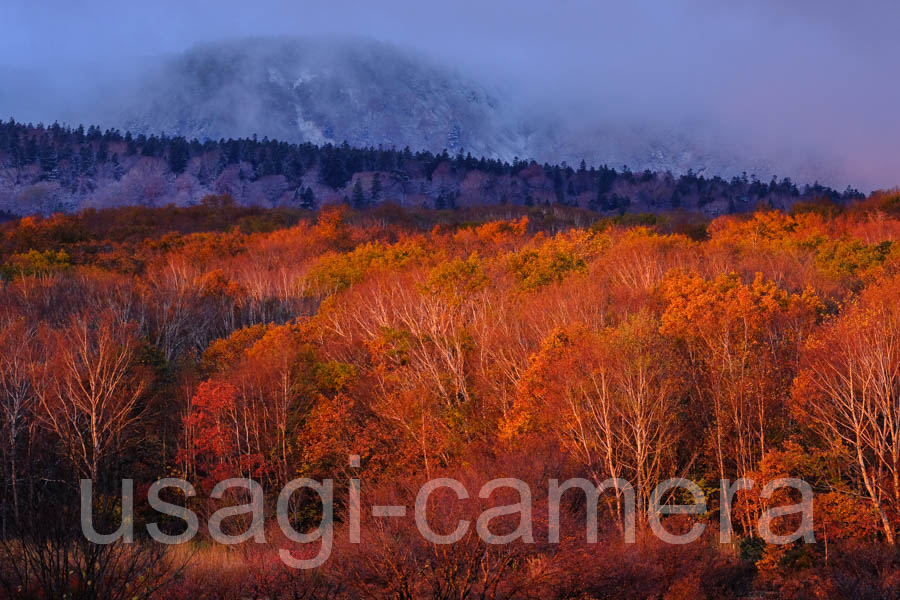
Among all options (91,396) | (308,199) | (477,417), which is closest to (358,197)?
(308,199)

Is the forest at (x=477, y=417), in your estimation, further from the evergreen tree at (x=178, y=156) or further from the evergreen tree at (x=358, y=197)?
the evergreen tree at (x=178, y=156)

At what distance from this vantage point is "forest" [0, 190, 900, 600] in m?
18.5

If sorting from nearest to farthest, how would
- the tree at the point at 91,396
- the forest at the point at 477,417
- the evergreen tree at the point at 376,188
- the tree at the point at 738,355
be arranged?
the forest at the point at 477,417
the tree at the point at 738,355
the tree at the point at 91,396
the evergreen tree at the point at 376,188

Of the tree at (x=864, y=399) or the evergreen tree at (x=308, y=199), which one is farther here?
the evergreen tree at (x=308, y=199)

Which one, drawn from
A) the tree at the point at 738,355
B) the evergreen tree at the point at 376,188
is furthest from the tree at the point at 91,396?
the evergreen tree at the point at 376,188

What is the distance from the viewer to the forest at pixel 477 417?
1847cm

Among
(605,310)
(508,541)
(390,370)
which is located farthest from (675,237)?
(508,541)

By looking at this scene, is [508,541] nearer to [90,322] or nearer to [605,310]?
[605,310]

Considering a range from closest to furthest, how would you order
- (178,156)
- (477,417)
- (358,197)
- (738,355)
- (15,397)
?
(738,355) < (15,397) < (477,417) < (358,197) < (178,156)

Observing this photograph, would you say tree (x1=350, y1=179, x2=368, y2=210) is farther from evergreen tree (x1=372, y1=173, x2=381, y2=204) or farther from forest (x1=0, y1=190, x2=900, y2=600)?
forest (x1=0, y1=190, x2=900, y2=600)

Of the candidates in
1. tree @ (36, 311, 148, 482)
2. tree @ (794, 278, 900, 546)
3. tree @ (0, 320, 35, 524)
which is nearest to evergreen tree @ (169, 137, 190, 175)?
tree @ (0, 320, 35, 524)

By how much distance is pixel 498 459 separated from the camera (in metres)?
25.3

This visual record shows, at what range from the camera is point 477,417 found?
104 ft

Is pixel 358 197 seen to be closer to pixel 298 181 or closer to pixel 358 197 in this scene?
pixel 358 197
